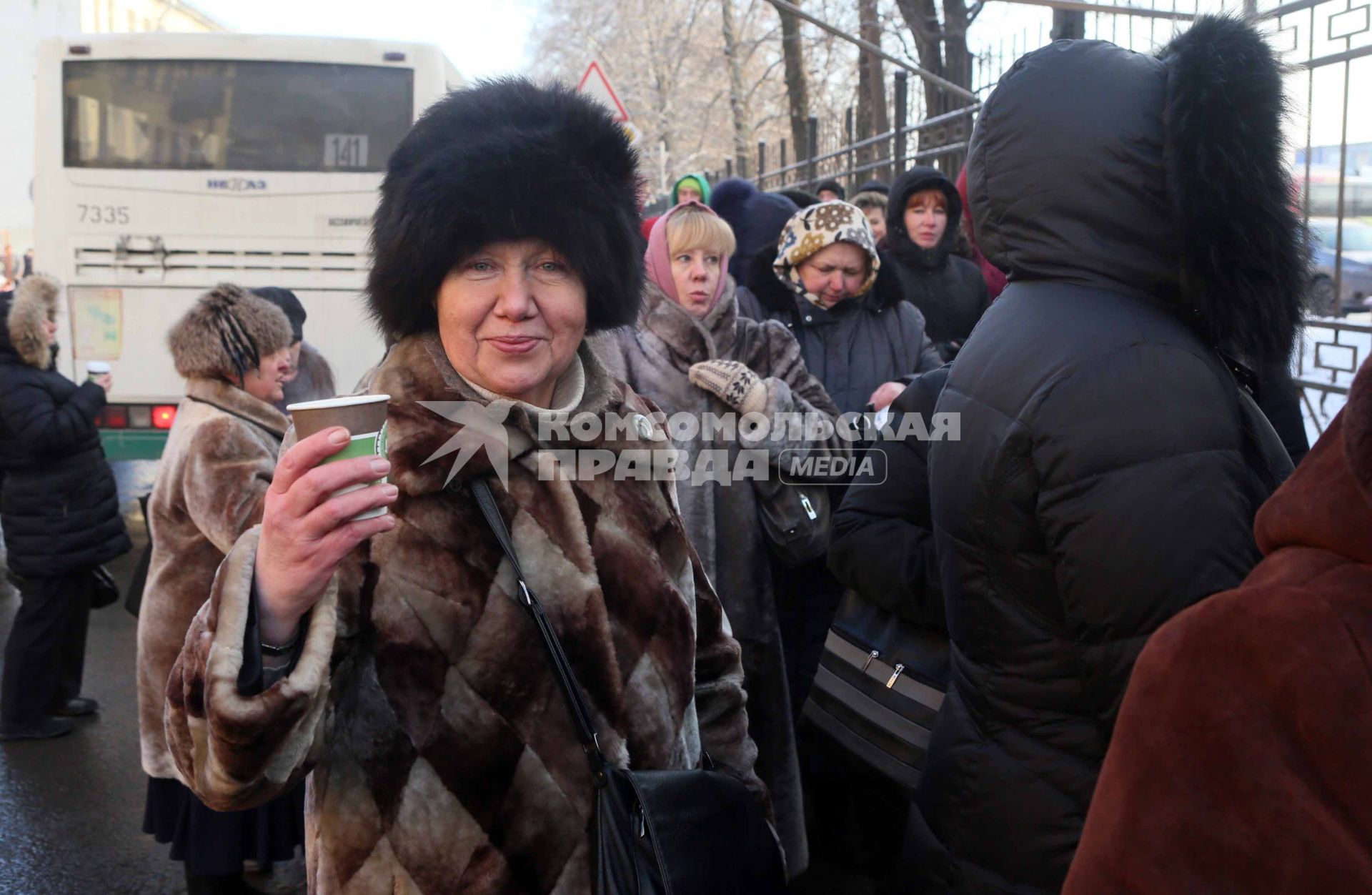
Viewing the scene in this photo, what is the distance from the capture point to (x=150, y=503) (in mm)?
3434

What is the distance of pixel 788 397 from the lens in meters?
3.63

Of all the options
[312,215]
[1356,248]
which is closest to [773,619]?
[1356,248]

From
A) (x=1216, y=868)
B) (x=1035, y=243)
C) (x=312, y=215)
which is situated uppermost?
(x=312, y=215)

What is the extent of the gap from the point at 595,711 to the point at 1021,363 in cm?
88

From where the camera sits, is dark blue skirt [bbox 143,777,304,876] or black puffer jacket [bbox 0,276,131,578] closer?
dark blue skirt [bbox 143,777,304,876]

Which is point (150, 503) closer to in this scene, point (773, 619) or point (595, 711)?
point (773, 619)

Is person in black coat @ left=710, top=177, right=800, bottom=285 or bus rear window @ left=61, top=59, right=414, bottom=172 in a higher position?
bus rear window @ left=61, top=59, right=414, bottom=172

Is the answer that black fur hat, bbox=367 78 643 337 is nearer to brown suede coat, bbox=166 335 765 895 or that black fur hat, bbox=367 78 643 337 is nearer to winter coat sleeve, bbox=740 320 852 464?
brown suede coat, bbox=166 335 765 895

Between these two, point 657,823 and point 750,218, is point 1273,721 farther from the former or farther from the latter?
point 750,218

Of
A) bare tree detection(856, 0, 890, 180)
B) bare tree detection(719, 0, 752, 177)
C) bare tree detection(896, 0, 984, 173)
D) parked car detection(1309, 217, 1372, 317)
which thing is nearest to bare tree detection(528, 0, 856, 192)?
bare tree detection(719, 0, 752, 177)

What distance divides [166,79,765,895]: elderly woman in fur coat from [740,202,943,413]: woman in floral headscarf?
222 centimetres

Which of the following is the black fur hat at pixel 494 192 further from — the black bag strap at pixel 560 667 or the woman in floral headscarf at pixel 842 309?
the woman in floral headscarf at pixel 842 309

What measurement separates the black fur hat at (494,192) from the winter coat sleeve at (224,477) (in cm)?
144

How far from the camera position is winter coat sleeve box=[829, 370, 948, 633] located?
2461mm
